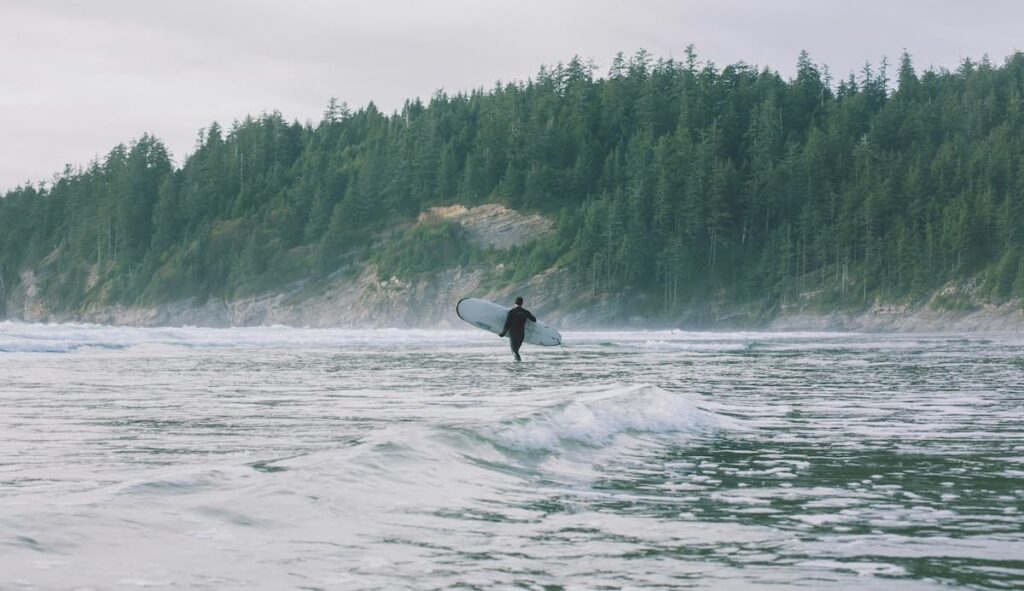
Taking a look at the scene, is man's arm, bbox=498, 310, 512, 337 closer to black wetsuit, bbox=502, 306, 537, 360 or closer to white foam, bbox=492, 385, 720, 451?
Answer: black wetsuit, bbox=502, 306, 537, 360

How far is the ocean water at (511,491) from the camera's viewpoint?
5828mm

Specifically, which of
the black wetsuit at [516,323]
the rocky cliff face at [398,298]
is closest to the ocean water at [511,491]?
the black wetsuit at [516,323]

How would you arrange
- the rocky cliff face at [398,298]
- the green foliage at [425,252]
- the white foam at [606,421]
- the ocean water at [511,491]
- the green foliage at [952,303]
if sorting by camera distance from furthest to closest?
the green foliage at [425,252]
the rocky cliff face at [398,298]
the green foliage at [952,303]
the white foam at [606,421]
the ocean water at [511,491]

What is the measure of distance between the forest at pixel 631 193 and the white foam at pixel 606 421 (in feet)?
254

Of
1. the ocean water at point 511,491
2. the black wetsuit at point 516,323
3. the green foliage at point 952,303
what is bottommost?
the ocean water at point 511,491

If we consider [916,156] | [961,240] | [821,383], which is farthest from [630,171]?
[821,383]

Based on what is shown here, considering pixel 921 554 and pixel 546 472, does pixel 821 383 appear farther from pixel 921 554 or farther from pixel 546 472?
pixel 921 554

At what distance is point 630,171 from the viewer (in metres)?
116

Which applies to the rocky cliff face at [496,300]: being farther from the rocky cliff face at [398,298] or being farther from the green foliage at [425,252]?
the green foliage at [425,252]

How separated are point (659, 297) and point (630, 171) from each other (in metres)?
19.3

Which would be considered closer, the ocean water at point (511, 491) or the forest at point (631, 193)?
the ocean water at point (511, 491)

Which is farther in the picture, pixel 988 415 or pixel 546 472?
pixel 988 415

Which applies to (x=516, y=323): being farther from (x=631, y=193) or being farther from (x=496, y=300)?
(x=631, y=193)

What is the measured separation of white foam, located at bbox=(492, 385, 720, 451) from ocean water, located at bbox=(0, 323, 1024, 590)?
1.8 inches
